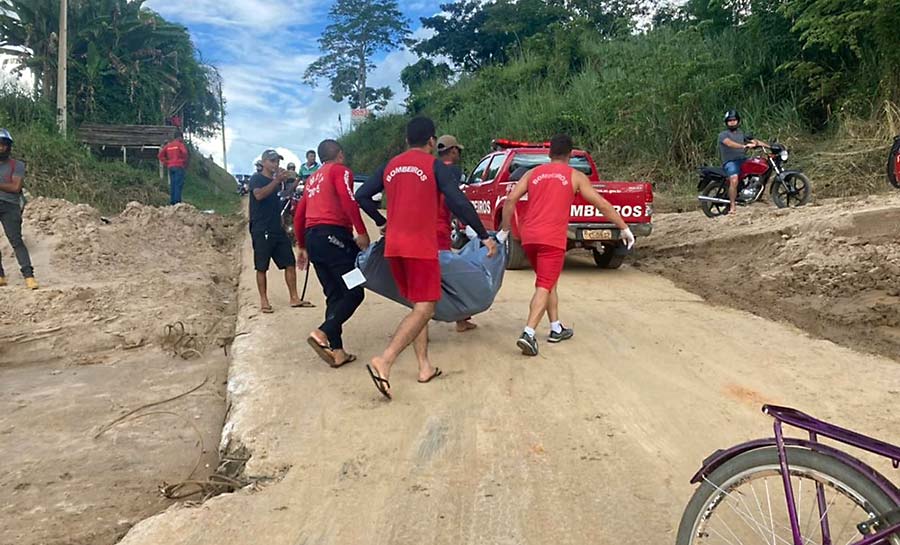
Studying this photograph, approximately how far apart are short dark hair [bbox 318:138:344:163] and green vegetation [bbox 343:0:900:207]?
29.1 feet

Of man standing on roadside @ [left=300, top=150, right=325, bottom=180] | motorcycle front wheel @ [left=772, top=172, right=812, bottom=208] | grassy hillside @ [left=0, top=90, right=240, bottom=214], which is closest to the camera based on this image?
motorcycle front wheel @ [left=772, top=172, right=812, bottom=208]

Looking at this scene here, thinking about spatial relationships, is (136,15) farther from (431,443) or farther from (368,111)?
(431,443)

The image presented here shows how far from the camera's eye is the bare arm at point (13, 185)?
26.6 feet

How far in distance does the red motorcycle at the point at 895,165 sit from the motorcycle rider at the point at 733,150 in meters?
1.93

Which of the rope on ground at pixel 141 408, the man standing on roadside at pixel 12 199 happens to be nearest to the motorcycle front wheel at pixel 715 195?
the rope on ground at pixel 141 408

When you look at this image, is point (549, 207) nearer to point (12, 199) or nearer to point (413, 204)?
point (413, 204)

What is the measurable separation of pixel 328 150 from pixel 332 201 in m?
0.57

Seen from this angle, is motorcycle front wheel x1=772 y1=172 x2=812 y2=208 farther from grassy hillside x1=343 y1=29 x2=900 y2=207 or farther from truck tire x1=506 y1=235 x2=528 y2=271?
truck tire x1=506 y1=235 x2=528 y2=271

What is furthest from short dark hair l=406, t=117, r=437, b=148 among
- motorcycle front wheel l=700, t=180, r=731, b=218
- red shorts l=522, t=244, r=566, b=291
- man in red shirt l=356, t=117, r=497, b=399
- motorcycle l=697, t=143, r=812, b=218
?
motorcycle front wheel l=700, t=180, r=731, b=218

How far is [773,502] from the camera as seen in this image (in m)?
2.55

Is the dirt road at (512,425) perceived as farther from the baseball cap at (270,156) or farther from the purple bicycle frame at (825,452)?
the baseball cap at (270,156)

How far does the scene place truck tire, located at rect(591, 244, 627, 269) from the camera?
9.74 metres

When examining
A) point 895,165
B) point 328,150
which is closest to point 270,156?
point 328,150

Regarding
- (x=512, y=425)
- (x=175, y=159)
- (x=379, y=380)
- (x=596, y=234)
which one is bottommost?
(x=512, y=425)
